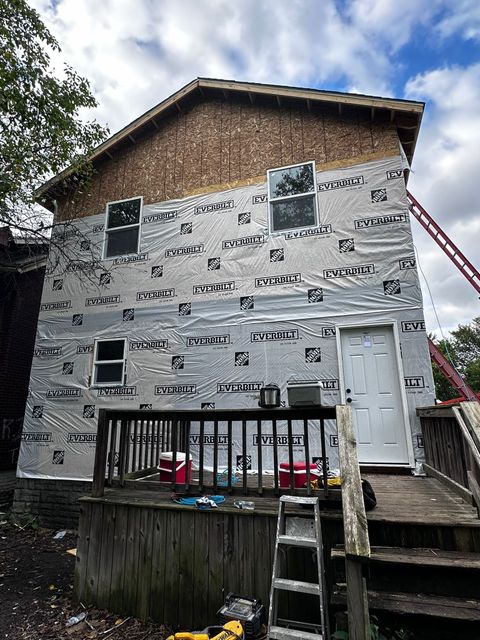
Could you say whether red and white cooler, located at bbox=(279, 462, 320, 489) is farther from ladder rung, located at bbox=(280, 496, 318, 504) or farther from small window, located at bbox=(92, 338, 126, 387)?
small window, located at bbox=(92, 338, 126, 387)

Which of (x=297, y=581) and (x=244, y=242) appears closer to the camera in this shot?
(x=297, y=581)

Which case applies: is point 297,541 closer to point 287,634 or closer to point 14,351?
point 287,634

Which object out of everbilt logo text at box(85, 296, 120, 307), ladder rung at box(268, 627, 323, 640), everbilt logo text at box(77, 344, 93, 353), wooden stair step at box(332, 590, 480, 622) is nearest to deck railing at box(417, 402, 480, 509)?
wooden stair step at box(332, 590, 480, 622)

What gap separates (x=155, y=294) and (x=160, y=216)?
1.85m

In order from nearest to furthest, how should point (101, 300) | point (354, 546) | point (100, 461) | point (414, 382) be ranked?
1. point (354, 546)
2. point (100, 461)
3. point (414, 382)
4. point (101, 300)

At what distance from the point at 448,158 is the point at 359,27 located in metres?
10.8

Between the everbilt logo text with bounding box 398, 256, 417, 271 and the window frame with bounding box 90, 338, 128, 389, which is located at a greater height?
the everbilt logo text with bounding box 398, 256, 417, 271

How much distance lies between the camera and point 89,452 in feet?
22.8

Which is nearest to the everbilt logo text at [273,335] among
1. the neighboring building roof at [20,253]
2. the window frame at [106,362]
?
the window frame at [106,362]

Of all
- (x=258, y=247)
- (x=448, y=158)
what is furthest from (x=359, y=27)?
(x=448, y=158)

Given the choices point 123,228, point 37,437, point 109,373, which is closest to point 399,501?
point 109,373

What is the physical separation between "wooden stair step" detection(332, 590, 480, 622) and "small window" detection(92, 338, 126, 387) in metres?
5.86

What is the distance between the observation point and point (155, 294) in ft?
24.4

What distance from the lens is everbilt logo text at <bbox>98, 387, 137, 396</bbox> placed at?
7021mm
